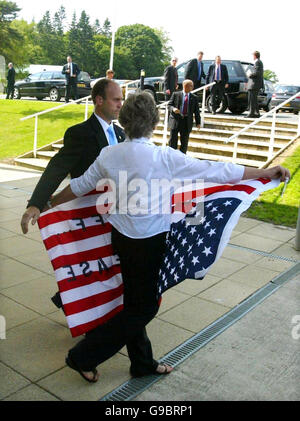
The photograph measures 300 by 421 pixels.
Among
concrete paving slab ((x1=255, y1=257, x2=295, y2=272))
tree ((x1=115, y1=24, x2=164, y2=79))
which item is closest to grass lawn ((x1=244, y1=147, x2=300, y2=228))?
concrete paving slab ((x1=255, y1=257, x2=295, y2=272))

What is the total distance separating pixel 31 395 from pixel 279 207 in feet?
20.3

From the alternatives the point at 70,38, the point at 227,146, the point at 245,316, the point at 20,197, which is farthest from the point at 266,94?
the point at 70,38

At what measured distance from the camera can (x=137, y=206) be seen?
2.69m

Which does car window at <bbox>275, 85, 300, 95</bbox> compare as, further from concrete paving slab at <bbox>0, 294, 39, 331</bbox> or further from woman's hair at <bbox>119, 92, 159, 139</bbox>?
woman's hair at <bbox>119, 92, 159, 139</bbox>

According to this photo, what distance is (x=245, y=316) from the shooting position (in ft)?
13.7

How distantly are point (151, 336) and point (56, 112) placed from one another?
47.4 ft

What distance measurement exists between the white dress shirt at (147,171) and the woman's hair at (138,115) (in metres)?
0.05

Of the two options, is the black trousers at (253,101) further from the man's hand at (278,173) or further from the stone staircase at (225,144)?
the man's hand at (278,173)

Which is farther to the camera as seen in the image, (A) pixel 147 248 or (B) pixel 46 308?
(B) pixel 46 308

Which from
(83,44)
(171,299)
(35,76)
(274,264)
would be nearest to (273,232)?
(274,264)

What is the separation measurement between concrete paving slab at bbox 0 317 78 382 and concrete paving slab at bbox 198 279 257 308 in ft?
5.12

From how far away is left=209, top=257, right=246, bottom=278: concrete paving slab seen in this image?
5.25 m

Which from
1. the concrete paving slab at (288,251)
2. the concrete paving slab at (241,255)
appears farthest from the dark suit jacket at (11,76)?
the concrete paving slab at (288,251)

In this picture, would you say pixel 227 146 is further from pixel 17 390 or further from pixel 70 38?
pixel 70 38
